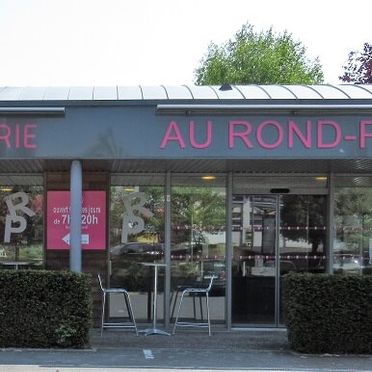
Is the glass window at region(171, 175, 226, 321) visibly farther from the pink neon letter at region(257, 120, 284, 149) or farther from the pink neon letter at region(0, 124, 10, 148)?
the pink neon letter at region(0, 124, 10, 148)

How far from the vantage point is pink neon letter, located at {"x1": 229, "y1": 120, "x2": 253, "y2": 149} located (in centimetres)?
895

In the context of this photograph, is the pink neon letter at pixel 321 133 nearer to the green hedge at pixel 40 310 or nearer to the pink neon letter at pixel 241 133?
the pink neon letter at pixel 241 133

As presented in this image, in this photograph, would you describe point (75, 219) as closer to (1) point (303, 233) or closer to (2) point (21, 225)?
(2) point (21, 225)

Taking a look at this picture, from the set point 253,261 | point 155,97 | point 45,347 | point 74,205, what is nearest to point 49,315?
point 45,347

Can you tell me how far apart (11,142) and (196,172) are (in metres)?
3.42

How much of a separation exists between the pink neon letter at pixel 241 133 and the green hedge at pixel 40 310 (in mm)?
2782

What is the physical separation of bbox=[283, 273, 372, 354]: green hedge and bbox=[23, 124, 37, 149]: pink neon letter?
3979mm

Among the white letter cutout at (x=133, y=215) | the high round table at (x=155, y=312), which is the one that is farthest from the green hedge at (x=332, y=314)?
the white letter cutout at (x=133, y=215)

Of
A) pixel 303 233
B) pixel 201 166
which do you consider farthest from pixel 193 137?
pixel 303 233

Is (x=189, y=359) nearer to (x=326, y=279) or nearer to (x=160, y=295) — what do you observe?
Answer: (x=326, y=279)

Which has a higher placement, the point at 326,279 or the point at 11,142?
the point at 11,142

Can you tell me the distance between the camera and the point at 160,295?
11.0 metres

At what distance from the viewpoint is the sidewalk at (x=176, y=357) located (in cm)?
754

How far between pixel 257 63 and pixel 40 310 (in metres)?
25.5
